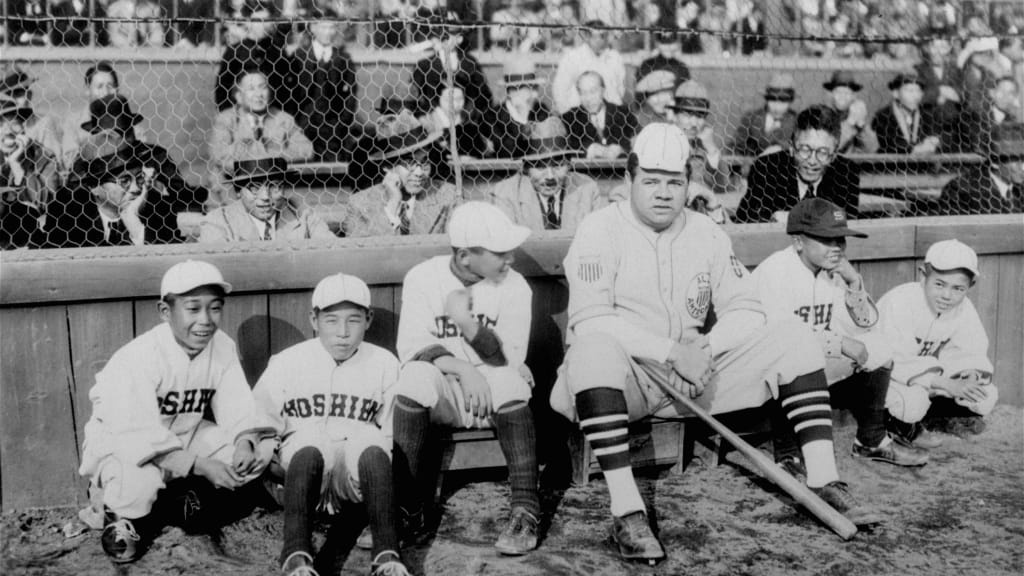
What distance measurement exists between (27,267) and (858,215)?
13.6ft

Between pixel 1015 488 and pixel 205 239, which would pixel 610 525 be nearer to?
pixel 1015 488

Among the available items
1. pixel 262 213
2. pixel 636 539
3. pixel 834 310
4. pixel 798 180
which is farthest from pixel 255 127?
pixel 636 539

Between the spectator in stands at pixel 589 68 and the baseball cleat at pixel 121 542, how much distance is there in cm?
358

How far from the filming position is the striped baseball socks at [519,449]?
3.46 meters

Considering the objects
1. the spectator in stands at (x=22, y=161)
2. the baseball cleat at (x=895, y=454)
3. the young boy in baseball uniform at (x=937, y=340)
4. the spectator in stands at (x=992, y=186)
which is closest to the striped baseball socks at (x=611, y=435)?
the baseball cleat at (x=895, y=454)

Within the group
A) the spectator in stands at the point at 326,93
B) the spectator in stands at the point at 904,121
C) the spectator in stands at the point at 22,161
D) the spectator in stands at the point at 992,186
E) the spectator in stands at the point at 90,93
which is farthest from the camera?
the spectator in stands at the point at 904,121

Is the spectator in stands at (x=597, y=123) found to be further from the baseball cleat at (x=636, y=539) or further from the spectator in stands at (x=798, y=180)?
the baseball cleat at (x=636, y=539)

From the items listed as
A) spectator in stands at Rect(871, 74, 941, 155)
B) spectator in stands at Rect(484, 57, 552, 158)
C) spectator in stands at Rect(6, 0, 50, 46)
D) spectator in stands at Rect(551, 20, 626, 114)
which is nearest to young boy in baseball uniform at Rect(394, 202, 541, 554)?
spectator in stands at Rect(484, 57, 552, 158)

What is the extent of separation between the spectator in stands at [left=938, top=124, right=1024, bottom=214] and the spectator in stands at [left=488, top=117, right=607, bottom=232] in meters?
2.12

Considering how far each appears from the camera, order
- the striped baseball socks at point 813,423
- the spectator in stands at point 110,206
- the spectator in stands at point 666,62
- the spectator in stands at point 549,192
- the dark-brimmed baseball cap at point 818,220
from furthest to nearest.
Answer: the spectator in stands at point 666,62, the spectator in stands at point 549,192, the spectator in stands at point 110,206, the dark-brimmed baseball cap at point 818,220, the striped baseball socks at point 813,423

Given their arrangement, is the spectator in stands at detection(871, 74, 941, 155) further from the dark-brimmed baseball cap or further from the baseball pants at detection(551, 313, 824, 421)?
the baseball pants at detection(551, 313, 824, 421)

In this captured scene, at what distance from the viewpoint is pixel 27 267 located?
3.62m

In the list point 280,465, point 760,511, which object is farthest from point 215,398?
point 760,511

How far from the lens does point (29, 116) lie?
5164 millimetres
